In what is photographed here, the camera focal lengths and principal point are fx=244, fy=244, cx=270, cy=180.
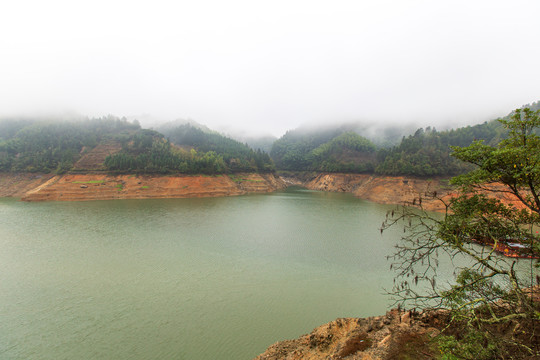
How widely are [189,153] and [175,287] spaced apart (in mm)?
63797

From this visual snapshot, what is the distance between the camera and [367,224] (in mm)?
27219

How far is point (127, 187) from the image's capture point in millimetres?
47719

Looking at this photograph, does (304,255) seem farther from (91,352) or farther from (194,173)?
(194,173)

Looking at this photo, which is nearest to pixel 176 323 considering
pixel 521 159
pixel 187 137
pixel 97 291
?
pixel 97 291

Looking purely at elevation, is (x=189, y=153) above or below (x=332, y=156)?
below

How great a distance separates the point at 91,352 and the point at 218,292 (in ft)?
16.9

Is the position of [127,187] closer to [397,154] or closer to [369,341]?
[369,341]

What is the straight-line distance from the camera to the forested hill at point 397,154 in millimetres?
51688

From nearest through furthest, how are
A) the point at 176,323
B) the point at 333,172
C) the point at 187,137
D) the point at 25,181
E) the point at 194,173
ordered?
the point at 176,323 → the point at 25,181 → the point at 194,173 → the point at 333,172 → the point at 187,137

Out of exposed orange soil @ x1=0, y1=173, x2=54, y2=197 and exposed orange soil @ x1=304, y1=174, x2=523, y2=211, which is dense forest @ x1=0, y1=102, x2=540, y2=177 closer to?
exposed orange soil @ x1=0, y1=173, x2=54, y2=197

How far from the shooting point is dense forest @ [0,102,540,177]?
169 ft

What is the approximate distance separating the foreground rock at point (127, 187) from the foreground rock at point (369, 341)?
45.9 m

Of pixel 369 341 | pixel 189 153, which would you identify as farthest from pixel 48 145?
pixel 369 341

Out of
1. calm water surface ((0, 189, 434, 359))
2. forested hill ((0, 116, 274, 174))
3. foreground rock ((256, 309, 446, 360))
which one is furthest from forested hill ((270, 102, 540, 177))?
forested hill ((0, 116, 274, 174))
